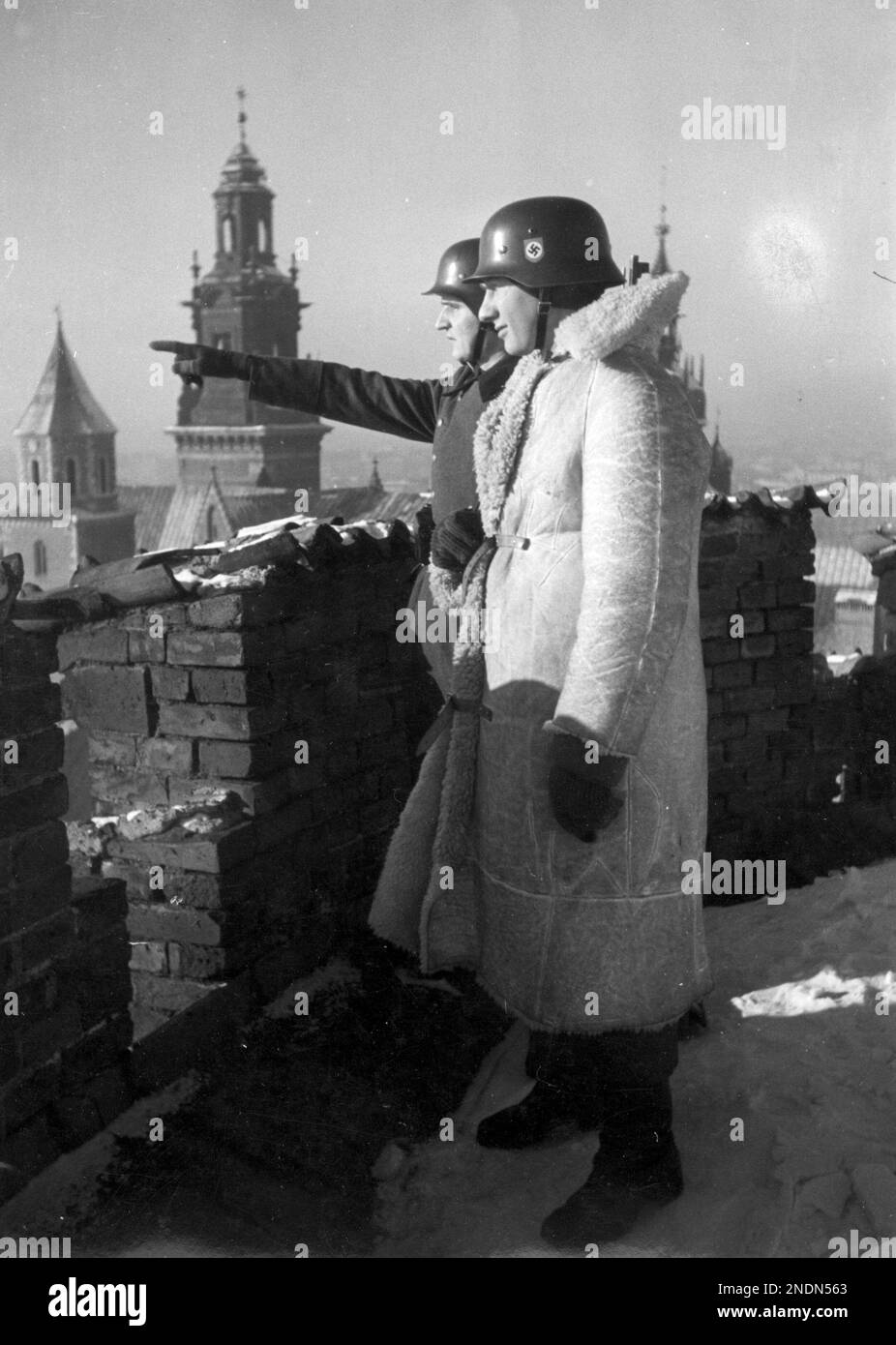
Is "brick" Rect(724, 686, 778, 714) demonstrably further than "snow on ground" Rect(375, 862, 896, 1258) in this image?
Yes

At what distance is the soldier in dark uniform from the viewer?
3.23 meters

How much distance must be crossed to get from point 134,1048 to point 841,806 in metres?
3.42

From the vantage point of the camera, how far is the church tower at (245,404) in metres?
48.3

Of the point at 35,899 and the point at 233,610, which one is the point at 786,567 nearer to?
the point at 233,610

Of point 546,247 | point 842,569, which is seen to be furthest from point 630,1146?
point 842,569

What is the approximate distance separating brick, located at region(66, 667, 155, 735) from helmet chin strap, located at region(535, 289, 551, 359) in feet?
5.96

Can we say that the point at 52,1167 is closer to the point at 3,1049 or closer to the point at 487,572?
the point at 3,1049

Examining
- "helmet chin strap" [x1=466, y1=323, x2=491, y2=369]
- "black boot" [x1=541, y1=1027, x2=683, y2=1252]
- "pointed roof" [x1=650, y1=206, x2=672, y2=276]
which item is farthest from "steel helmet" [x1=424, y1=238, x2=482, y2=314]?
"black boot" [x1=541, y1=1027, x2=683, y2=1252]

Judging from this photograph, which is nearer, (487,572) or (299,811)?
(487,572)

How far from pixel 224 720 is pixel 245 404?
45001 mm

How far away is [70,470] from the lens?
54.9 meters

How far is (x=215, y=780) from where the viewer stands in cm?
390

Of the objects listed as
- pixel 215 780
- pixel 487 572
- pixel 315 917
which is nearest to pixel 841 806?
pixel 315 917

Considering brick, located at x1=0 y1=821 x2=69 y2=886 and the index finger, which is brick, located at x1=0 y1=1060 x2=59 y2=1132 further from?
the index finger
